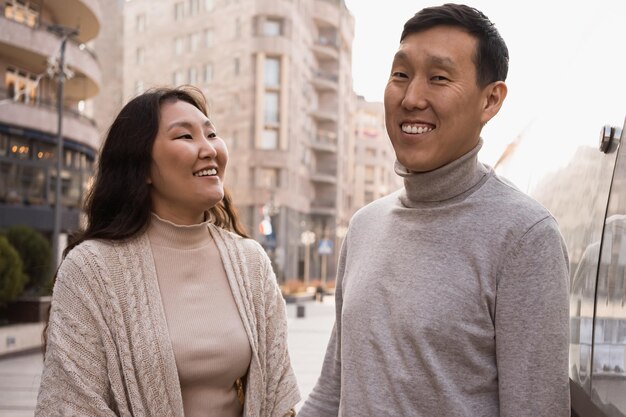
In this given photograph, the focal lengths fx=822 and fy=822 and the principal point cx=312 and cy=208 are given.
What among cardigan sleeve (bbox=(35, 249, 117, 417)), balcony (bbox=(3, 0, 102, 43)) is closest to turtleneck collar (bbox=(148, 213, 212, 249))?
cardigan sleeve (bbox=(35, 249, 117, 417))

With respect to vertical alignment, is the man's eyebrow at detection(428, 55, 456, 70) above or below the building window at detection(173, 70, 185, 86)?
below

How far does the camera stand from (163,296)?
3174mm

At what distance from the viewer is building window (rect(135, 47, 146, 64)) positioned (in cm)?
6431

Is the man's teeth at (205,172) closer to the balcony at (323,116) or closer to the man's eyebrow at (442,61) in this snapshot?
the man's eyebrow at (442,61)

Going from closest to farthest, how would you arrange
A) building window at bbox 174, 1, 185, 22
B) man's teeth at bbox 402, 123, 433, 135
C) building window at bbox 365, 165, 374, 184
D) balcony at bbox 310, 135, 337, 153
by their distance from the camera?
man's teeth at bbox 402, 123, 433, 135, building window at bbox 174, 1, 185, 22, balcony at bbox 310, 135, 337, 153, building window at bbox 365, 165, 374, 184

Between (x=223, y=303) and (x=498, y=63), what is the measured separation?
1570mm

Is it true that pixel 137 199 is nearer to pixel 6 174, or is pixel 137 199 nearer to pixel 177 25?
pixel 6 174

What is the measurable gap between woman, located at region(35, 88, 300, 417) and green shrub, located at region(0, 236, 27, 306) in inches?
592

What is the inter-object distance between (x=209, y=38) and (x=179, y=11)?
3.98 meters

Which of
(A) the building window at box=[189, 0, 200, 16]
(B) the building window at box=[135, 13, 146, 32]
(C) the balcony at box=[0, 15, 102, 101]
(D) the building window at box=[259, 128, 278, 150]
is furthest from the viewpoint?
(B) the building window at box=[135, 13, 146, 32]

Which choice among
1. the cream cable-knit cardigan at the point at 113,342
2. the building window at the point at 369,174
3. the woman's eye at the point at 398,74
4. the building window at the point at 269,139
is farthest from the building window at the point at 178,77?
the woman's eye at the point at 398,74

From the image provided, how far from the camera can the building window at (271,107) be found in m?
57.9

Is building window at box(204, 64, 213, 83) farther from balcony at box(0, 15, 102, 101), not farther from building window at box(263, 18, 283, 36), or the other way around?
balcony at box(0, 15, 102, 101)

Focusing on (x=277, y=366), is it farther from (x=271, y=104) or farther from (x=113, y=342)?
(x=271, y=104)
